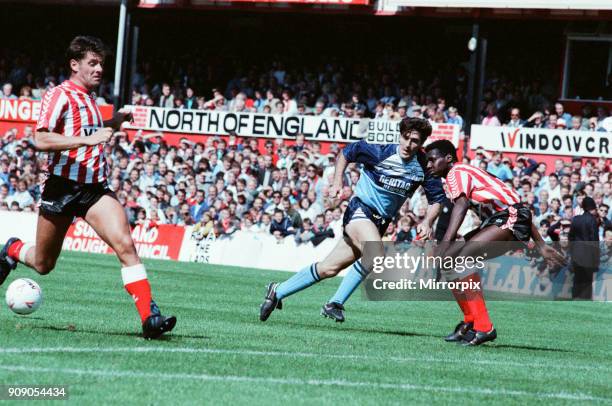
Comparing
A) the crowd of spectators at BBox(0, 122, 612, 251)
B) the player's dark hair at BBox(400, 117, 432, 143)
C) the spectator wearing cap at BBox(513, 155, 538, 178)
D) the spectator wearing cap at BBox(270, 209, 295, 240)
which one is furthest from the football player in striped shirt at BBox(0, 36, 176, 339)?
the spectator wearing cap at BBox(513, 155, 538, 178)

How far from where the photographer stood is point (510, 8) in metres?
28.8

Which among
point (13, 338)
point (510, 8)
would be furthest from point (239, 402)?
point (510, 8)

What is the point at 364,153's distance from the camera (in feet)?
35.9

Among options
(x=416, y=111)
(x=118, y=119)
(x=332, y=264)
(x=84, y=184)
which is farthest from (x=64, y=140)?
(x=416, y=111)

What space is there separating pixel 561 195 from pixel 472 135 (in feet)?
14.0

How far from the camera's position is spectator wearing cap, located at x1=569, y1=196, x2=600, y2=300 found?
19070 mm

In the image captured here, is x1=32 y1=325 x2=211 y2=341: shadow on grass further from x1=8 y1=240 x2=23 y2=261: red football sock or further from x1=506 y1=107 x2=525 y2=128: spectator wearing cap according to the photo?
x1=506 y1=107 x2=525 y2=128: spectator wearing cap

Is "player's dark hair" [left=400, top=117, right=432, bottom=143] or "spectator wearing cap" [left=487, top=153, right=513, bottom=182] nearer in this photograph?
"player's dark hair" [left=400, top=117, right=432, bottom=143]

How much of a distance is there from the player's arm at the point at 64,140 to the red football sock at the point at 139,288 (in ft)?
3.38

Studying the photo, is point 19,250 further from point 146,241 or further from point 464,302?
point 146,241

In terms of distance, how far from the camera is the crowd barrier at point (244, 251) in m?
20.0

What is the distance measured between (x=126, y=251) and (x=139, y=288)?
0.94 feet

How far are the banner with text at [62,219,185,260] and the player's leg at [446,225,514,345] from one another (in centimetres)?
1471

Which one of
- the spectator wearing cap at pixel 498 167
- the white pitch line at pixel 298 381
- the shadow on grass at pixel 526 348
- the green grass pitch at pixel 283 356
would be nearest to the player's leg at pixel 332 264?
the green grass pitch at pixel 283 356
